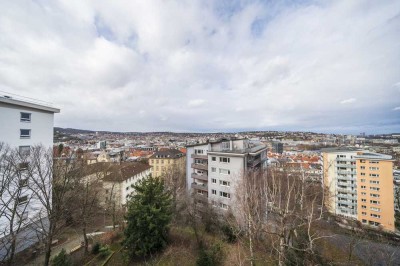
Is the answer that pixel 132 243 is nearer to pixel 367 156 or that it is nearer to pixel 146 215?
pixel 146 215

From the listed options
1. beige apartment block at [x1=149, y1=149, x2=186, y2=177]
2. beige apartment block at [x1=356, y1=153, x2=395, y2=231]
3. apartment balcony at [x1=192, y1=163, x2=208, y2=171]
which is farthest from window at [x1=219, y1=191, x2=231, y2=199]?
beige apartment block at [x1=356, y1=153, x2=395, y2=231]

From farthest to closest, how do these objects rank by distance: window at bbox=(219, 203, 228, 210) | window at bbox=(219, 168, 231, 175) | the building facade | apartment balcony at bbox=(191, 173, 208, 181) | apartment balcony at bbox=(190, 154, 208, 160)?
the building facade
apartment balcony at bbox=(190, 154, 208, 160)
apartment balcony at bbox=(191, 173, 208, 181)
window at bbox=(219, 168, 231, 175)
window at bbox=(219, 203, 228, 210)

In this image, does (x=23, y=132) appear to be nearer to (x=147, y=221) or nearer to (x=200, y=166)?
(x=147, y=221)

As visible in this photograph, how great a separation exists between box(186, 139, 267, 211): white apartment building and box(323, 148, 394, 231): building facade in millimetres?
25209

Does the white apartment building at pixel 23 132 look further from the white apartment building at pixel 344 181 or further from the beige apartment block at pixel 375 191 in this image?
the beige apartment block at pixel 375 191

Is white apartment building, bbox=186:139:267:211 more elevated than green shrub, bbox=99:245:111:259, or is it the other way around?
white apartment building, bbox=186:139:267:211

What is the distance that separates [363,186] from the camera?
50125 mm

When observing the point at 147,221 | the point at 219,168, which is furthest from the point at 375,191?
the point at 147,221

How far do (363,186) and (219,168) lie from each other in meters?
46.1

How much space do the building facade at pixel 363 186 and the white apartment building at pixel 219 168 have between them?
2521 cm

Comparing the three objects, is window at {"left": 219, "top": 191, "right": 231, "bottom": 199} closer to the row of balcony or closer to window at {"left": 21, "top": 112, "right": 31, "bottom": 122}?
the row of balcony

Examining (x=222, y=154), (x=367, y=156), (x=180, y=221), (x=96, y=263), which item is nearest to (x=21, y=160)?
(x=96, y=263)

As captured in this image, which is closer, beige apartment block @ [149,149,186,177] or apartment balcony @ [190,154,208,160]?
apartment balcony @ [190,154,208,160]

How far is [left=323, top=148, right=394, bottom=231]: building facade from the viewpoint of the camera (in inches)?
1828
